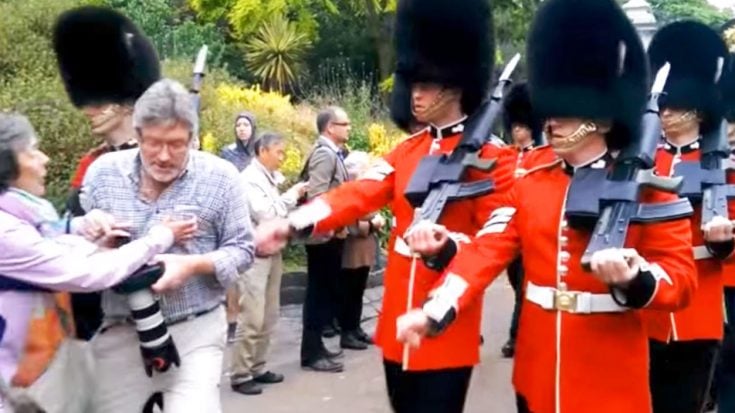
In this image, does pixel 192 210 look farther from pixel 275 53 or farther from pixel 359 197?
pixel 275 53

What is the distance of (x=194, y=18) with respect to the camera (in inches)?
1090

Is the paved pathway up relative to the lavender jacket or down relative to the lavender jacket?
down

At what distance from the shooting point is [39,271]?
3734 millimetres

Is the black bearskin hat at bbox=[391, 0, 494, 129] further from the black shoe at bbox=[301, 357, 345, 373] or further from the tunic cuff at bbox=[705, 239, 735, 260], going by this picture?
the black shoe at bbox=[301, 357, 345, 373]

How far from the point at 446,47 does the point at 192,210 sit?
1407mm

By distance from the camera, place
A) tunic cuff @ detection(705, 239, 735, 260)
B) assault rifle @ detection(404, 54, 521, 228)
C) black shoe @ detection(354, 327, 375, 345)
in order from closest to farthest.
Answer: assault rifle @ detection(404, 54, 521, 228)
tunic cuff @ detection(705, 239, 735, 260)
black shoe @ detection(354, 327, 375, 345)

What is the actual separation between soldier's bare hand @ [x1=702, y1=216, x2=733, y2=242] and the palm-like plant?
1935 cm

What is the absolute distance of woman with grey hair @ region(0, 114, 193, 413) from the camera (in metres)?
3.70

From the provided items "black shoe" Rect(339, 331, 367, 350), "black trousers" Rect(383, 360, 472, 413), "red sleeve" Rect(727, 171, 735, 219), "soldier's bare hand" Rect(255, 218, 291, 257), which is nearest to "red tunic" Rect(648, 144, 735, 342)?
"red sleeve" Rect(727, 171, 735, 219)

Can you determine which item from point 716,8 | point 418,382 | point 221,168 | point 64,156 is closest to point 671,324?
point 418,382

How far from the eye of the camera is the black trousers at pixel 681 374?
5035 millimetres

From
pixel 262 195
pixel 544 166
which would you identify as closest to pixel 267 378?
pixel 262 195

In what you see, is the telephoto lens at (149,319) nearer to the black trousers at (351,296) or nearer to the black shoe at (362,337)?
the black trousers at (351,296)

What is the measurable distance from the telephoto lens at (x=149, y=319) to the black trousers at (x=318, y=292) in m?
3.81
